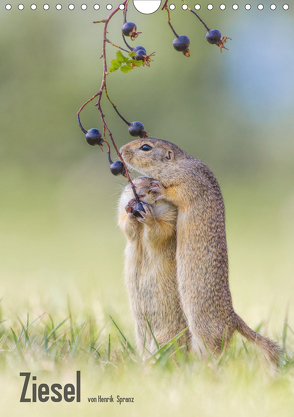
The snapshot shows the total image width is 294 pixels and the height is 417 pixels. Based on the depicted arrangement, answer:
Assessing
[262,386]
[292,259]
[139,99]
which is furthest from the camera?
[139,99]

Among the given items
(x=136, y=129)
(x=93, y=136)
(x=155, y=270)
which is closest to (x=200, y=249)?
(x=155, y=270)

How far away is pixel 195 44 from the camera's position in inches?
458

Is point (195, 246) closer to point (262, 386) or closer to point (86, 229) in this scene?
point (262, 386)

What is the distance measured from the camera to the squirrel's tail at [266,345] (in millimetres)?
3521

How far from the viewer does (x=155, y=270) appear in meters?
3.74

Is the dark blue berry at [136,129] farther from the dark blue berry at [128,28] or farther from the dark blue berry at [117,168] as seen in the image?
the dark blue berry at [128,28]

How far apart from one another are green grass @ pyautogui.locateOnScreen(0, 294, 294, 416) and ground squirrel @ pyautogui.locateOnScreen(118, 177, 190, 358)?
257 millimetres

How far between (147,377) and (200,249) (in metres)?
1.00

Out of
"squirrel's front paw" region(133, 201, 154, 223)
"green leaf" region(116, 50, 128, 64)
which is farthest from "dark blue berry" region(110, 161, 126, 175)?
"green leaf" region(116, 50, 128, 64)

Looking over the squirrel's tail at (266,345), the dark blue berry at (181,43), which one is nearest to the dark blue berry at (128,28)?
the dark blue berry at (181,43)

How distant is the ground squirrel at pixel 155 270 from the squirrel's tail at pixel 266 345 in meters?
0.40

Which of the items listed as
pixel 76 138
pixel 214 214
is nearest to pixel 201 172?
pixel 214 214

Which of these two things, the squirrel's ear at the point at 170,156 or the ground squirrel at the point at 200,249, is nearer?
the ground squirrel at the point at 200,249

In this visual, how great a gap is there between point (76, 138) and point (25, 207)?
234cm
